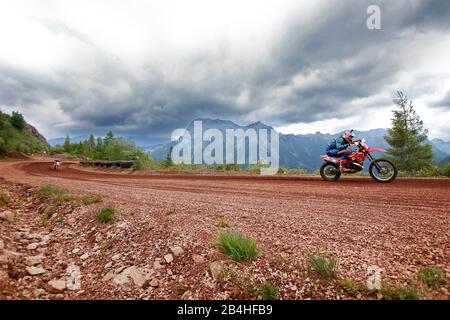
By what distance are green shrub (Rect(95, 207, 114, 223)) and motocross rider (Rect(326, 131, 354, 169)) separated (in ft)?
33.3

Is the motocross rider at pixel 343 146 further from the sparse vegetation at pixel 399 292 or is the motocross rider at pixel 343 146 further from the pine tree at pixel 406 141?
the pine tree at pixel 406 141

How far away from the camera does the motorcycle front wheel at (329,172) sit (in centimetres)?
1254

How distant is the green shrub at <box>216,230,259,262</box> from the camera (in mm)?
3910

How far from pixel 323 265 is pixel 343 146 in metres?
10.1

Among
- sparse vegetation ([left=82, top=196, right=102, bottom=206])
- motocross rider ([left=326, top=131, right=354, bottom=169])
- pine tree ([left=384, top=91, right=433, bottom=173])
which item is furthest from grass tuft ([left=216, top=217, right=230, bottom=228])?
pine tree ([left=384, top=91, right=433, bottom=173])

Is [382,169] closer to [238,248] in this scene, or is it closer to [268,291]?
[238,248]

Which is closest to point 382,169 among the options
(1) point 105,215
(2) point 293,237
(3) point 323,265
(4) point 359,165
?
(4) point 359,165

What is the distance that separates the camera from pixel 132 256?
464 centimetres

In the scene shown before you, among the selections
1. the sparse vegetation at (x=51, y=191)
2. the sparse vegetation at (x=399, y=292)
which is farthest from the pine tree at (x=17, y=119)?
the sparse vegetation at (x=399, y=292)

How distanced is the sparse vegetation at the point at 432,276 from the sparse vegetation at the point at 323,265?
0.97 m

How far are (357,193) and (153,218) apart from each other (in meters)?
6.49
